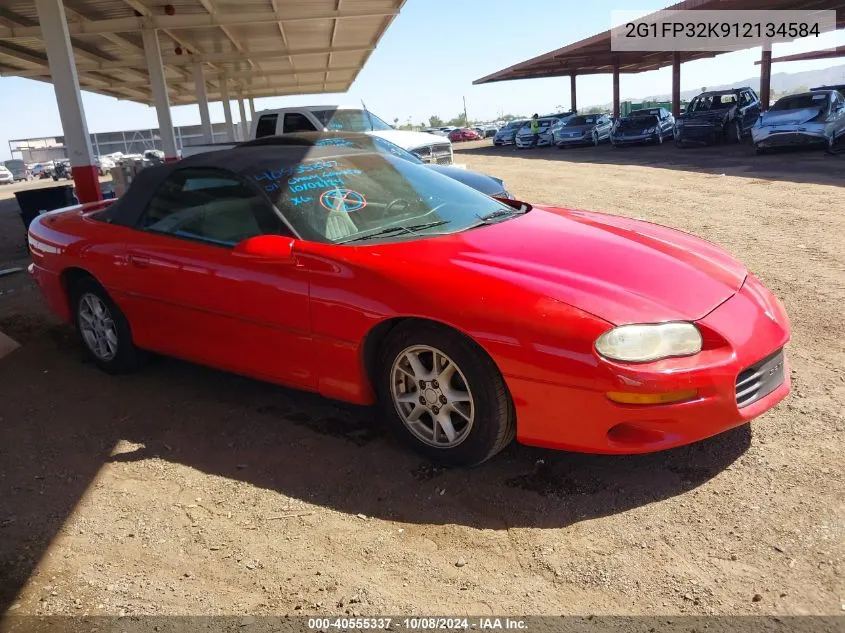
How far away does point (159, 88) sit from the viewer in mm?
14672

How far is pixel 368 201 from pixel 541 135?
30.4 m

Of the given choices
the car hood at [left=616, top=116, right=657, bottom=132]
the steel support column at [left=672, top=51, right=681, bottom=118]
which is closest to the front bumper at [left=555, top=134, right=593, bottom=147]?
the car hood at [left=616, top=116, right=657, bottom=132]

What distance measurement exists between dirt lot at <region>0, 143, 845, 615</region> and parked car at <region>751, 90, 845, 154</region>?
14459 mm

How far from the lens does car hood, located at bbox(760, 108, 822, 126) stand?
1636 centimetres

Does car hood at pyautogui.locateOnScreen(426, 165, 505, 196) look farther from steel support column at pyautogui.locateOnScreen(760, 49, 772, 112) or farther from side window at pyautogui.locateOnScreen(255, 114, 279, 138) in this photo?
steel support column at pyautogui.locateOnScreen(760, 49, 772, 112)

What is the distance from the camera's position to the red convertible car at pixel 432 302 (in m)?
2.59

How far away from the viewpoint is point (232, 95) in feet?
110

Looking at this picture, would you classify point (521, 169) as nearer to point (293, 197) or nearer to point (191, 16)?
point (191, 16)

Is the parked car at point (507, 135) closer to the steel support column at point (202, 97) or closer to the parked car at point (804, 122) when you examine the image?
the steel support column at point (202, 97)

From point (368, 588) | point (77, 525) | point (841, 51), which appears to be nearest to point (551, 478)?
point (368, 588)

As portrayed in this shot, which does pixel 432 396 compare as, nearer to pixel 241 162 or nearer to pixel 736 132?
pixel 241 162

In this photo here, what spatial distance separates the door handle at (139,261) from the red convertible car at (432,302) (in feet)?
0.04

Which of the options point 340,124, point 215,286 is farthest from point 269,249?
point 340,124

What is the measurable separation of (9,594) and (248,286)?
1.63m
